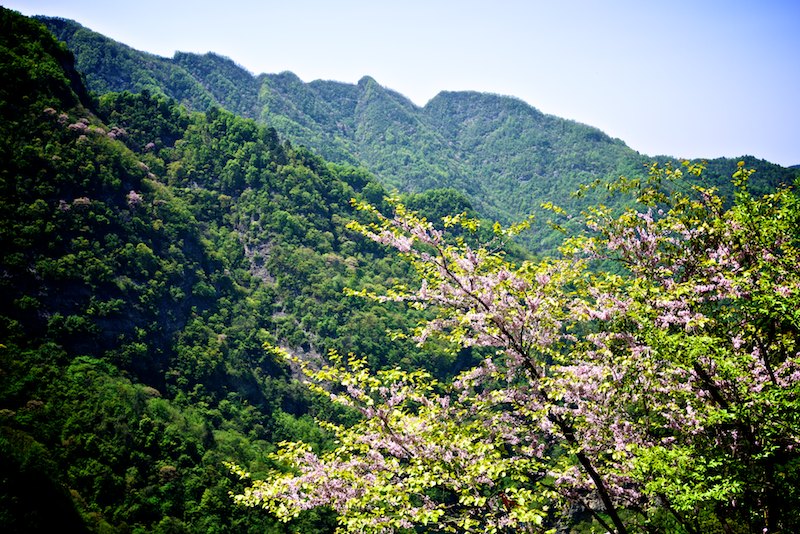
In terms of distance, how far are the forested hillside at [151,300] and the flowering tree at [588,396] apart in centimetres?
2455

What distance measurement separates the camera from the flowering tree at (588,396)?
6902mm

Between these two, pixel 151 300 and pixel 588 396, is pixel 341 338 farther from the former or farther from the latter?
pixel 588 396

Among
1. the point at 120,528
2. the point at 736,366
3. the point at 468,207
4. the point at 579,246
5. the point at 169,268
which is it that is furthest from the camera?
the point at 468,207

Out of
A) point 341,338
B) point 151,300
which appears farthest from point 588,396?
point 341,338

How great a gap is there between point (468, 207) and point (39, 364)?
121 m

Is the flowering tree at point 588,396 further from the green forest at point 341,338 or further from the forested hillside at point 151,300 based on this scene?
the forested hillside at point 151,300

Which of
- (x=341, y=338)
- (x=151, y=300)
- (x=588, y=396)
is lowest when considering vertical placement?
(x=341, y=338)

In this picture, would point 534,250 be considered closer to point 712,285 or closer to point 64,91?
point 64,91

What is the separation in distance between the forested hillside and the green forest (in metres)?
0.38

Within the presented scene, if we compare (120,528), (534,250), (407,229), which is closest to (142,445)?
(120,528)

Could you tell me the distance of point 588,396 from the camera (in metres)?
8.75

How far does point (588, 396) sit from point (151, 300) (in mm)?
85525

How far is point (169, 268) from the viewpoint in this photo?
88.2 metres

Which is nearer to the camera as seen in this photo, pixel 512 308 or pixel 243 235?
pixel 512 308
